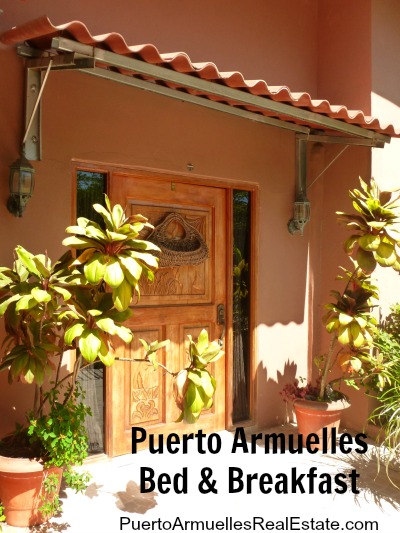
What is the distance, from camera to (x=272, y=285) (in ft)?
17.3

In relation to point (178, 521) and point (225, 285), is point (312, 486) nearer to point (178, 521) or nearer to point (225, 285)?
point (178, 521)

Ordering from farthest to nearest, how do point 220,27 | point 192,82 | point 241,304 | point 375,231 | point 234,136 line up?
point 241,304
point 234,136
point 220,27
point 375,231
point 192,82

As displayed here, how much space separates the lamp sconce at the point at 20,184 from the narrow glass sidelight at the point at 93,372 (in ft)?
1.84

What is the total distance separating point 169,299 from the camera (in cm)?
469

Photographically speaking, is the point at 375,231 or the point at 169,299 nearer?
the point at 375,231

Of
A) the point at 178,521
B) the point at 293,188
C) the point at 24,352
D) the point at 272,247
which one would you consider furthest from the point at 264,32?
the point at 178,521

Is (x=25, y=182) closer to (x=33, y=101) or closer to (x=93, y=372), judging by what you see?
(x=33, y=101)

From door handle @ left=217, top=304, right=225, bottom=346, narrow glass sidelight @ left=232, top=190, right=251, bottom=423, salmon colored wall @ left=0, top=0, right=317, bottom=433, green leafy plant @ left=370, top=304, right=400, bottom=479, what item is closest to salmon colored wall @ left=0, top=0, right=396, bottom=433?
salmon colored wall @ left=0, top=0, right=317, bottom=433

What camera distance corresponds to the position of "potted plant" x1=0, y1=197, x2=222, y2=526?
303 centimetres

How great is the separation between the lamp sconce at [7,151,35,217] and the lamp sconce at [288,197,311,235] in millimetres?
2659

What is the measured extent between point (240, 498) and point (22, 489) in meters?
1.51

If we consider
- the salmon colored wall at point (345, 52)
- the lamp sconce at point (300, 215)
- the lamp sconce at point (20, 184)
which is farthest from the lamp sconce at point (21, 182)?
the salmon colored wall at point (345, 52)

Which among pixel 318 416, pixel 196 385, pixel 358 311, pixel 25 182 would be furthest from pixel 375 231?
pixel 25 182

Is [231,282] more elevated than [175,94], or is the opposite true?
[175,94]
